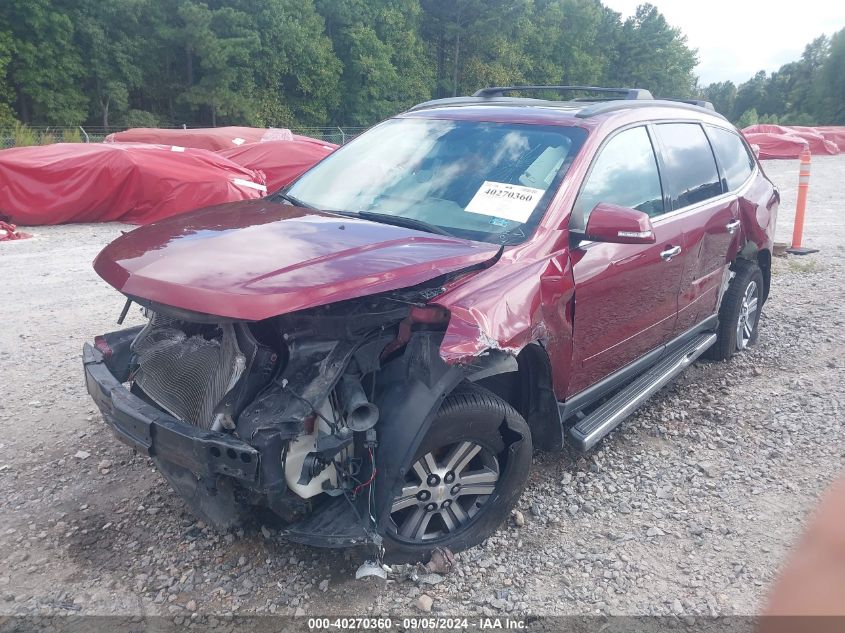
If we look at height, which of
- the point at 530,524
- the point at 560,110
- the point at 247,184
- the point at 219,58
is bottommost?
the point at 530,524

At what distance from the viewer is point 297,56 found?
145ft

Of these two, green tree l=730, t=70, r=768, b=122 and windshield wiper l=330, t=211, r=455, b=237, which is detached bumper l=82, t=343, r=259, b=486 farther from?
green tree l=730, t=70, r=768, b=122

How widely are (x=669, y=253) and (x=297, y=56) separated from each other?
145ft

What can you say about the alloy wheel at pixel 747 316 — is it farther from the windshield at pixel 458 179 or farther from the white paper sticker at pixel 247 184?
the white paper sticker at pixel 247 184

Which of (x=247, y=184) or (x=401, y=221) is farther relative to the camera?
(x=247, y=184)

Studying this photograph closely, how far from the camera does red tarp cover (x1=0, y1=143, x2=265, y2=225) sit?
35.4 feet

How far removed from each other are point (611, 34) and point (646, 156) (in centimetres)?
7288

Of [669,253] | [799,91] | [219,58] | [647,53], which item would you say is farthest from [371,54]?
[799,91]

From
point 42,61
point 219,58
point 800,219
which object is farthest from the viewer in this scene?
point 219,58

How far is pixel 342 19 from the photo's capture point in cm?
4788

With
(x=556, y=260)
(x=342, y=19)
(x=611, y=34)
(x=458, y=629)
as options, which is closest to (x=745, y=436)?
(x=556, y=260)

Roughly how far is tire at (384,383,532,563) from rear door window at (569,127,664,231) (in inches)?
40.6

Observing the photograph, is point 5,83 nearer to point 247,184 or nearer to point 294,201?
point 247,184

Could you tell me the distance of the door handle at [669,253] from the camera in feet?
12.9
